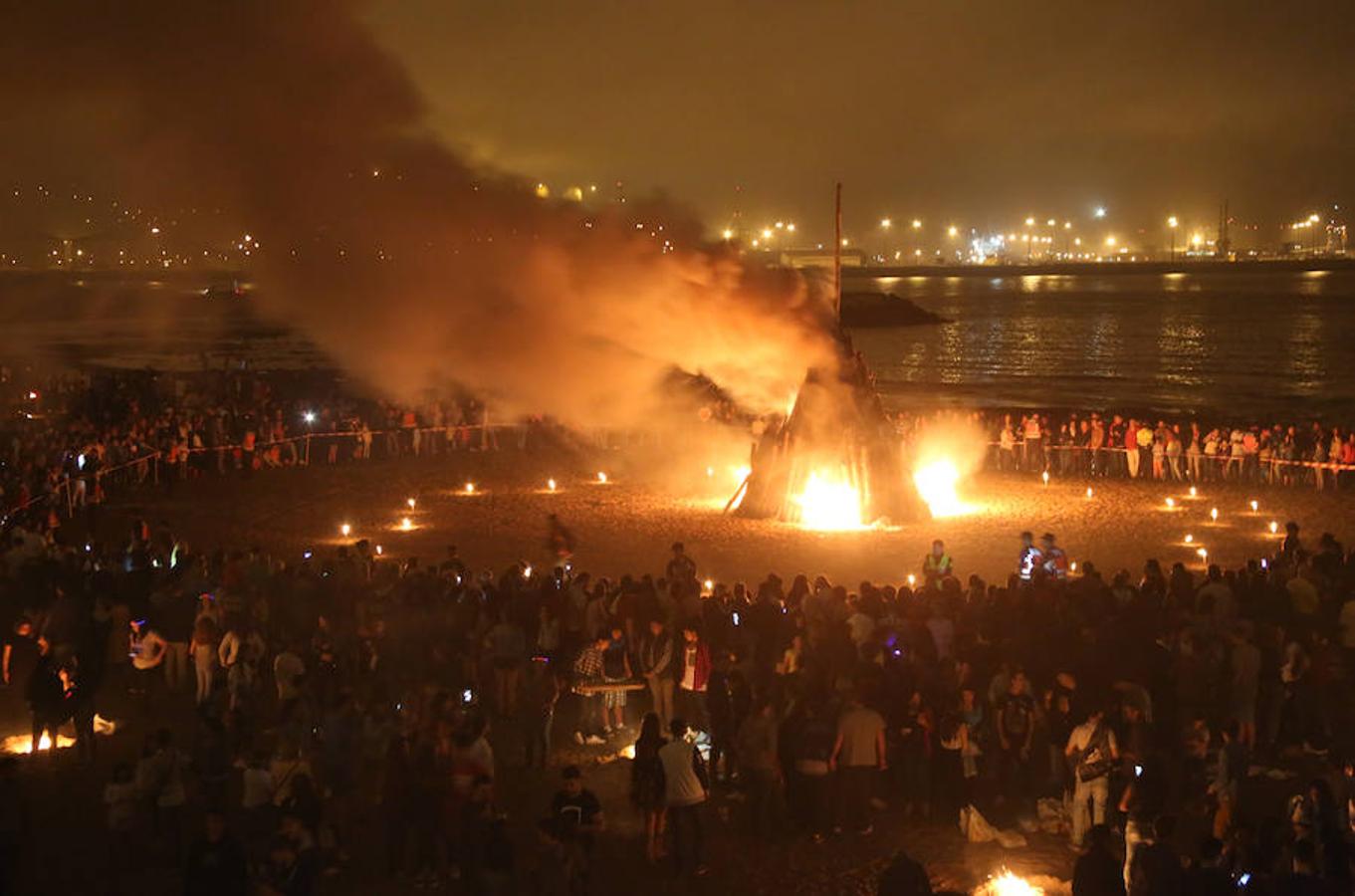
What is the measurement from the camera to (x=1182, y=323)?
140 meters

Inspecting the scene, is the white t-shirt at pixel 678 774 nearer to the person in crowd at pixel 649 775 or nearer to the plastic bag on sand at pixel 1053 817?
the person in crowd at pixel 649 775

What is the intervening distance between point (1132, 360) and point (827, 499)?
73.7 meters

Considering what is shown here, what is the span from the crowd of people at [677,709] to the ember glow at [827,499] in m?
7.65

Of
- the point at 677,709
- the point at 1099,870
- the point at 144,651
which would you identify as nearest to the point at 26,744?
the point at 144,651

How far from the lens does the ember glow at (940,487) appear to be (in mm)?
25953

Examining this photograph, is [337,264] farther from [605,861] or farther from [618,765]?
[605,861]

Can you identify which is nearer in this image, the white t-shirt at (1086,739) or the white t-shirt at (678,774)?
the white t-shirt at (678,774)

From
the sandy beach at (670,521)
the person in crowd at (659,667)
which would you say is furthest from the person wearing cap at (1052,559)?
the person in crowd at (659,667)

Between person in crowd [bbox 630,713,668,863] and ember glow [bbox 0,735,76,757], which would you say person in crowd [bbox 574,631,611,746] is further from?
ember glow [bbox 0,735,76,757]

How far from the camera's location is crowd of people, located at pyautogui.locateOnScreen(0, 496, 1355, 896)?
9.59m

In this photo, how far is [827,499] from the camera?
24.8 meters

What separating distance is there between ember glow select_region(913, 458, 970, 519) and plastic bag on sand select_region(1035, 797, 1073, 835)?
46.4 feet

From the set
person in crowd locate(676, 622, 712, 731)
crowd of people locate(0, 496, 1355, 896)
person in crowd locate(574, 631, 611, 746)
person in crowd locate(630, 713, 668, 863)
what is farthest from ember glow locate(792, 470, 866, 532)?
person in crowd locate(630, 713, 668, 863)

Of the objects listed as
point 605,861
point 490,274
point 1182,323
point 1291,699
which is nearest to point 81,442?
point 490,274
